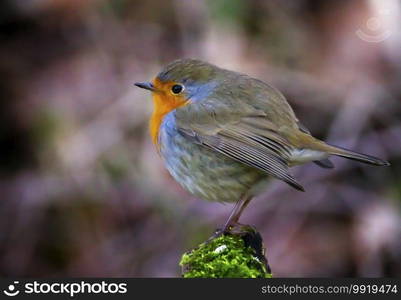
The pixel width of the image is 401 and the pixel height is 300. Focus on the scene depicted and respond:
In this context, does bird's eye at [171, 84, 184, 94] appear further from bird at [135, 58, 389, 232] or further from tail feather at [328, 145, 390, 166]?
tail feather at [328, 145, 390, 166]

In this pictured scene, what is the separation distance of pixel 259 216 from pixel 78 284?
225 centimetres

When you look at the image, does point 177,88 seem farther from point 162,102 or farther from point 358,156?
point 358,156

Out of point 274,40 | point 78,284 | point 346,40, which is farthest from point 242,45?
point 78,284

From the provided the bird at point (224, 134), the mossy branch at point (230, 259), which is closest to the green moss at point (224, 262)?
the mossy branch at point (230, 259)

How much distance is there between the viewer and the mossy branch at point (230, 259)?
3350 mm

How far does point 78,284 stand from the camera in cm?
409

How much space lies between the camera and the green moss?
334 centimetres

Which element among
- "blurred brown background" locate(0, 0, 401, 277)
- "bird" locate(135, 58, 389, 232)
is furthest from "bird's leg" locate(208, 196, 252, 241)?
"blurred brown background" locate(0, 0, 401, 277)

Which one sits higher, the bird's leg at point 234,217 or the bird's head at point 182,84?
the bird's head at point 182,84

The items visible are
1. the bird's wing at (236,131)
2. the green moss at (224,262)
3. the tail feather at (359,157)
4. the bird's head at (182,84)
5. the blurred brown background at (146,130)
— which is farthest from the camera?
the blurred brown background at (146,130)

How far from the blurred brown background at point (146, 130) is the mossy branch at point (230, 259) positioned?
6.67 feet

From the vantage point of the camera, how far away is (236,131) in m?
4.23

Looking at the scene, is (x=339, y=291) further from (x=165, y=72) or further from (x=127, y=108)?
(x=127, y=108)

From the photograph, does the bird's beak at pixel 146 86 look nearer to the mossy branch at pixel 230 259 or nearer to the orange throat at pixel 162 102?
the orange throat at pixel 162 102
